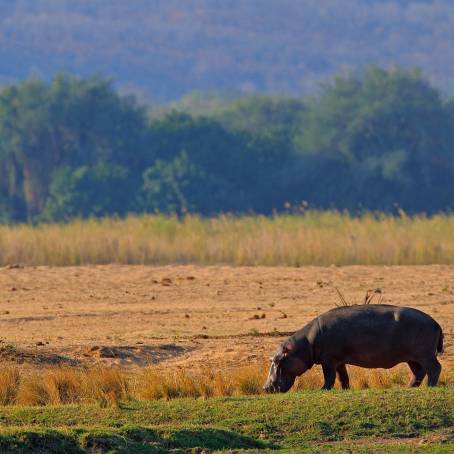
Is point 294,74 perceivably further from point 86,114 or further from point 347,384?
point 347,384

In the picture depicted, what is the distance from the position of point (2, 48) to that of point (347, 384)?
129870 mm

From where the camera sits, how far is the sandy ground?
13.8m

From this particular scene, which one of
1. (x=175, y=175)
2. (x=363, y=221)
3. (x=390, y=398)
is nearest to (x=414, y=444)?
(x=390, y=398)

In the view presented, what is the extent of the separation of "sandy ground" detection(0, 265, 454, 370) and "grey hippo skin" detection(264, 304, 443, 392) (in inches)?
70.8

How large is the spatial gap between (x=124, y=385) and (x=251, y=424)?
4.96 ft

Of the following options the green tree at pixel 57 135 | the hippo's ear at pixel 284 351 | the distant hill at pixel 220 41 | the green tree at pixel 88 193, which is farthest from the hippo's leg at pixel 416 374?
the distant hill at pixel 220 41

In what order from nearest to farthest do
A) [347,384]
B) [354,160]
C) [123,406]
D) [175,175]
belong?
[123,406] < [347,384] < [175,175] < [354,160]


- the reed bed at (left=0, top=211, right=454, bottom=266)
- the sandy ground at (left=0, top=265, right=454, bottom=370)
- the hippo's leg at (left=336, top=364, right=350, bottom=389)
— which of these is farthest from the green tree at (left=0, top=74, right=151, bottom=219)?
the hippo's leg at (left=336, top=364, right=350, bottom=389)

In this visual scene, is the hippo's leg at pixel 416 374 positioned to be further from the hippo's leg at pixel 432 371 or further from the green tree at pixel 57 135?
A: the green tree at pixel 57 135

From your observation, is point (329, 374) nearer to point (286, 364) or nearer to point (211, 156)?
point (286, 364)

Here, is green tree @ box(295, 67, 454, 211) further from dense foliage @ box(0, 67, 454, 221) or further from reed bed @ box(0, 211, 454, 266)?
reed bed @ box(0, 211, 454, 266)

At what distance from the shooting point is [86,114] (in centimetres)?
5081

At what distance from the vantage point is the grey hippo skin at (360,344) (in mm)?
11391

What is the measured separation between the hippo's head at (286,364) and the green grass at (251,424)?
0.54 metres
